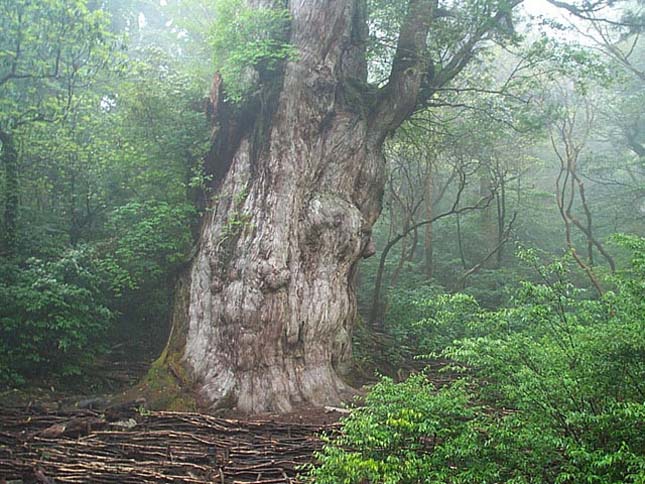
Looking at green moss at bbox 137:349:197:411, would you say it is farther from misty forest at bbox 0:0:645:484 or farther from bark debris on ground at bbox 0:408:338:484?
bark debris on ground at bbox 0:408:338:484

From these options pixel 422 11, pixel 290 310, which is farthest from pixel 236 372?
pixel 422 11

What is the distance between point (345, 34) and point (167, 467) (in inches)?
269

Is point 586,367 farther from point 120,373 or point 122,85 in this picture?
point 122,85

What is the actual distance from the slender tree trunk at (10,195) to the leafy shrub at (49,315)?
734 millimetres

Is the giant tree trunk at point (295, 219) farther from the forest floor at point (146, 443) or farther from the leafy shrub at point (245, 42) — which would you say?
the forest floor at point (146, 443)

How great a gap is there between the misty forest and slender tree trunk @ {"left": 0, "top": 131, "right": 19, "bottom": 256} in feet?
0.12

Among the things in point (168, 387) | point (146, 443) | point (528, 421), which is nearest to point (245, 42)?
point (168, 387)

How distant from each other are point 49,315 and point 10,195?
2531mm

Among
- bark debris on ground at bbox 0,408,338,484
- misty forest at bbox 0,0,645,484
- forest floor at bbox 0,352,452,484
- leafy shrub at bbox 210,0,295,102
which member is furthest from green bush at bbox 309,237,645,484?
leafy shrub at bbox 210,0,295,102

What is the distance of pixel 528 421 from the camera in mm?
3668

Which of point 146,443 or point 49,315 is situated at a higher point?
point 49,315

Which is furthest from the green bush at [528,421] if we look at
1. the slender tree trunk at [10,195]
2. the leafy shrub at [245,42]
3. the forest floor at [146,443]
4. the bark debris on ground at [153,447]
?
the slender tree trunk at [10,195]

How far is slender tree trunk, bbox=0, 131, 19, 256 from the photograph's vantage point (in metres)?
9.38

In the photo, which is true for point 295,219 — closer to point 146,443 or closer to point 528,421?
point 146,443
